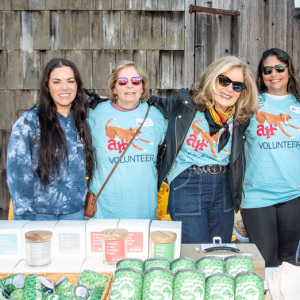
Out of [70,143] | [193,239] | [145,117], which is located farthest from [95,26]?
[193,239]

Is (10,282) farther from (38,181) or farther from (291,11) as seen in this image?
(291,11)

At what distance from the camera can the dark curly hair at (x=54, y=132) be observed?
2.16 metres

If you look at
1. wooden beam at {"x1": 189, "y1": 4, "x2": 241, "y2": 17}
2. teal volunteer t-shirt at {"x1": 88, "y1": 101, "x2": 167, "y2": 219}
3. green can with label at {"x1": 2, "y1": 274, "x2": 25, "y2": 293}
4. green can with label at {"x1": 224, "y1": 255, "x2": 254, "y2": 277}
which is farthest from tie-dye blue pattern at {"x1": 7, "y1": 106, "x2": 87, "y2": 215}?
wooden beam at {"x1": 189, "y1": 4, "x2": 241, "y2": 17}

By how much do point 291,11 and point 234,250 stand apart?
2780mm

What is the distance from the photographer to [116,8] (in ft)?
11.7

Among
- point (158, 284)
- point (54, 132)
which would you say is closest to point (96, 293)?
point (158, 284)

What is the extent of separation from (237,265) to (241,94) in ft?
4.46

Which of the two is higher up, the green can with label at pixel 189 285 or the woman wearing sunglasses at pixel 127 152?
the woman wearing sunglasses at pixel 127 152

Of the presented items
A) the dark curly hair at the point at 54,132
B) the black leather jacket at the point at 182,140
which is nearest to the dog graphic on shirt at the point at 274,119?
the black leather jacket at the point at 182,140

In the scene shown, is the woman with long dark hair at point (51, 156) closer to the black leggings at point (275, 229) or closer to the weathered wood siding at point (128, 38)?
the black leggings at point (275, 229)

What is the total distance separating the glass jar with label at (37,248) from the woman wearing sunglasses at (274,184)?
145 cm

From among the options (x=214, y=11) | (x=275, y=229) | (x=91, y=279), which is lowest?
(x=275, y=229)

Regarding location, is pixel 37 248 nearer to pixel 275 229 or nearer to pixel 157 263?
pixel 157 263

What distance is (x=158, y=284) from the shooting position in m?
1.32
